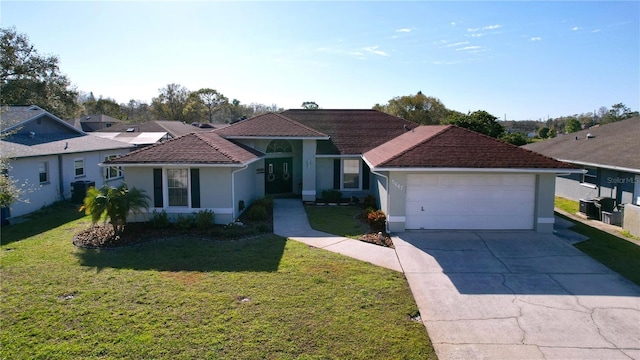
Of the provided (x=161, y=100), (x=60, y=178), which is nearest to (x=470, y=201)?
(x=60, y=178)

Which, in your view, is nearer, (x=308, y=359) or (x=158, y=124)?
(x=308, y=359)

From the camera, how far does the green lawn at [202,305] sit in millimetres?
6324

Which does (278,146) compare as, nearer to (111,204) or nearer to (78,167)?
(111,204)

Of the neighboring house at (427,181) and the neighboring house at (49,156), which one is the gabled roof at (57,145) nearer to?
the neighboring house at (49,156)

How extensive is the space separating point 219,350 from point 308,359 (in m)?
1.39

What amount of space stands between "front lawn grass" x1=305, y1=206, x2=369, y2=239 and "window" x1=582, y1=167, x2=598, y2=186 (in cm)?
1078

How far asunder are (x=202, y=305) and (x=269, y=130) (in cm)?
1270

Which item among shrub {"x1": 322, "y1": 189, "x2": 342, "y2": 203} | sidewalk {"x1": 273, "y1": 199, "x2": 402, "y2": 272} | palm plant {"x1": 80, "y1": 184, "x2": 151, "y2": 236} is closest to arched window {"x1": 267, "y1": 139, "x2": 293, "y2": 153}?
shrub {"x1": 322, "y1": 189, "x2": 342, "y2": 203}

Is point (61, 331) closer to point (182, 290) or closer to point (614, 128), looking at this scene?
point (182, 290)

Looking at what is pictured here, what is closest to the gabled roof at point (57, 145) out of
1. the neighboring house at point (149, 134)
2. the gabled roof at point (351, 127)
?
the neighboring house at point (149, 134)

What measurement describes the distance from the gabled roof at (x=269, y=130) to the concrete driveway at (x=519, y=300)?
8.41 m

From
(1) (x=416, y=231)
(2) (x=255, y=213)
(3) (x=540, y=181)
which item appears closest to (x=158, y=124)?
(2) (x=255, y=213)

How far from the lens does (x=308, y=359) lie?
6047mm

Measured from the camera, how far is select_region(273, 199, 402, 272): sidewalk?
10.9 meters
